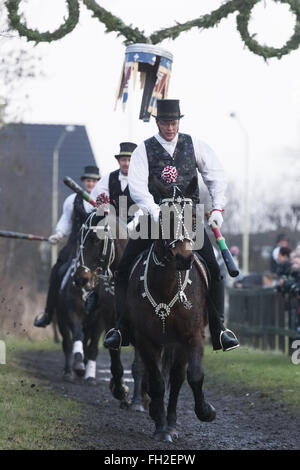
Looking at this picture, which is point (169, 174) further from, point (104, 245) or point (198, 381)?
point (104, 245)

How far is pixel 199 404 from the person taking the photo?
8.74m

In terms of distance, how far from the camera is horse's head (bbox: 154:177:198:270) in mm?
8023

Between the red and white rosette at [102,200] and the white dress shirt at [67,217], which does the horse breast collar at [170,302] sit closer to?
the red and white rosette at [102,200]

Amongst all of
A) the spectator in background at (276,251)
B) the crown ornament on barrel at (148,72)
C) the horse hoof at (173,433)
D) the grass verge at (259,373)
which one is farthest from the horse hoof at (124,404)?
the spectator in background at (276,251)

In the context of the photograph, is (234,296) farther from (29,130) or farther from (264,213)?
(29,130)

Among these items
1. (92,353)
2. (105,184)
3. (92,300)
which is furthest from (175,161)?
(92,353)

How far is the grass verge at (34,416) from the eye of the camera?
26.2 feet

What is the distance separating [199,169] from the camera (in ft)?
31.5

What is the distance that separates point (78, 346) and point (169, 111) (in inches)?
222

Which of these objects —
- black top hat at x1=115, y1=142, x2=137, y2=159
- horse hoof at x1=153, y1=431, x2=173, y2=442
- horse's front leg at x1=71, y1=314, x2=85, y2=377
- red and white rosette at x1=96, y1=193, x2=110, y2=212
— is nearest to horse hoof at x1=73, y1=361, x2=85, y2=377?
horse's front leg at x1=71, y1=314, x2=85, y2=377

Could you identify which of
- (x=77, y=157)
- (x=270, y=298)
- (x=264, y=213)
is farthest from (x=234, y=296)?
(x=77, y=157)

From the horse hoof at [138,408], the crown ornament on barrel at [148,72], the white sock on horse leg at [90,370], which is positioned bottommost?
the white sock on horse leg at [90,370]

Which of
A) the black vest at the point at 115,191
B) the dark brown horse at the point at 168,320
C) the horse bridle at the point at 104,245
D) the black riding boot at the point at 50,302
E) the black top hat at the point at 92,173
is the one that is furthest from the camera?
the black top hat at the point at 92,173

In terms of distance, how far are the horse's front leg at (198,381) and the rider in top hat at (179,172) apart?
0.38 metres
